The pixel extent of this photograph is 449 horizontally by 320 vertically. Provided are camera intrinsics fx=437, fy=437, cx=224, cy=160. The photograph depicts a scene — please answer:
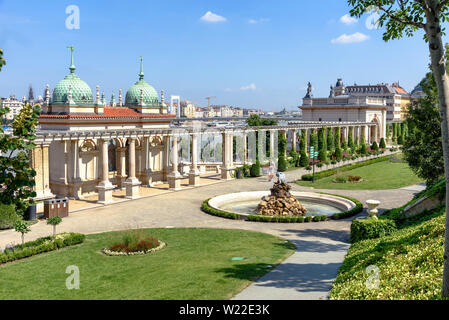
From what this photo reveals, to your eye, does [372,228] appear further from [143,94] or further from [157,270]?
[143,94]

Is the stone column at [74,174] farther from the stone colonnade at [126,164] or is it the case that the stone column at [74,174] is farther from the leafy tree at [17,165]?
the leafy tree at [17,165]

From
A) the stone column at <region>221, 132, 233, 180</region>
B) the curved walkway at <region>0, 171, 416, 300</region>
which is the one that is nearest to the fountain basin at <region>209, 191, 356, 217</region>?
the curved walkway at <region>0, 171, 416, 300</region>

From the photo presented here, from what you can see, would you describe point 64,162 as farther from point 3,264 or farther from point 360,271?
point 360,271

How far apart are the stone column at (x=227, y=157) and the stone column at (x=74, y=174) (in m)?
17.1

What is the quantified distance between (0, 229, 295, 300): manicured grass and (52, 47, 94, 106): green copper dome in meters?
19.5

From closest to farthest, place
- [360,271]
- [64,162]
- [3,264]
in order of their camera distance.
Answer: [360,271]
[3,264]
[64,162]

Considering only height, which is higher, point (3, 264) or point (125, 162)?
point (125, 162)

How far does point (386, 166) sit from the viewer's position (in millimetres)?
60062

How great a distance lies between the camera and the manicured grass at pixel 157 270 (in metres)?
15.4

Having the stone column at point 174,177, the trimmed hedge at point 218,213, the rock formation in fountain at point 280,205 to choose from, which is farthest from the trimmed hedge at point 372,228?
the stone column at point 174,177

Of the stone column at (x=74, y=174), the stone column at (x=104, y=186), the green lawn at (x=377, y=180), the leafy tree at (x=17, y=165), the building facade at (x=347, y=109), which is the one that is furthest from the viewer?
the building facade at (x=347, y=109)

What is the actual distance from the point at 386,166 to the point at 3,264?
168ft

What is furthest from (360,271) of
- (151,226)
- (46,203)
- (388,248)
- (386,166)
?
(386,166)

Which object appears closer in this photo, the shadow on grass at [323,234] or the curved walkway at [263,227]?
the curved walkway at [263,227]
